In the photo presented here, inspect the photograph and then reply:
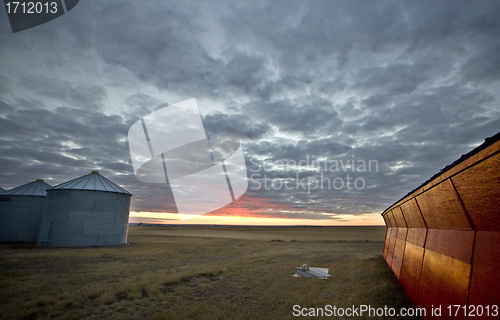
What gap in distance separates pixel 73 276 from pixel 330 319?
14628 millimetres

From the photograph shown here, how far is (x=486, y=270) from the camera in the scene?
4.04m

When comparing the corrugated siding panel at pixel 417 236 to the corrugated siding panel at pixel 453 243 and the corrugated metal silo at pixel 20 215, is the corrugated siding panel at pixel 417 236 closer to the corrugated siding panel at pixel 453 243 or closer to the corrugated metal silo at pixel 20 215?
the corrugated siding panel at pixel 453 243

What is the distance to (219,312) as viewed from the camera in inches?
339

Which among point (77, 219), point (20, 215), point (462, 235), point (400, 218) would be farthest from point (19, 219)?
point (462, 235)

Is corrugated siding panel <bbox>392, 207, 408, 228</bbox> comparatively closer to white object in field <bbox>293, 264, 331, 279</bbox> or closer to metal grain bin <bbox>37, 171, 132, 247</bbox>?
white object in field <bbox>293, 264, 331, 279</bbox>

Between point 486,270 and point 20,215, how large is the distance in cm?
4534

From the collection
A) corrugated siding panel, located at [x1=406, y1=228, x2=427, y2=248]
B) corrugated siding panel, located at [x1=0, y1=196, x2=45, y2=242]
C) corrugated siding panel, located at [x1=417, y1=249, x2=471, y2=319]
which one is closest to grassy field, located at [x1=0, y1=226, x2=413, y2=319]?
corrugated siding panel, located at [x1=417, y1=249, x2=471, y2=319]

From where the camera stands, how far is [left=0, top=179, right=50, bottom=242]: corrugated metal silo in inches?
1273

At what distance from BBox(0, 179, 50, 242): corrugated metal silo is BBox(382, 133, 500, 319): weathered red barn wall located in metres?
43.1

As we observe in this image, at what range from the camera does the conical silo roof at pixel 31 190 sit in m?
33.4

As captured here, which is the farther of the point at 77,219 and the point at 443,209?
the point at 77,219

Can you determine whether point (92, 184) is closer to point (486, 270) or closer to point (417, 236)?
point (417, 236)

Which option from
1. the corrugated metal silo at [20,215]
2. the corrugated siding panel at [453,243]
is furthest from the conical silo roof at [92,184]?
the corrugated siding panel at [453,243]

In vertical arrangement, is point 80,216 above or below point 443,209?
below
